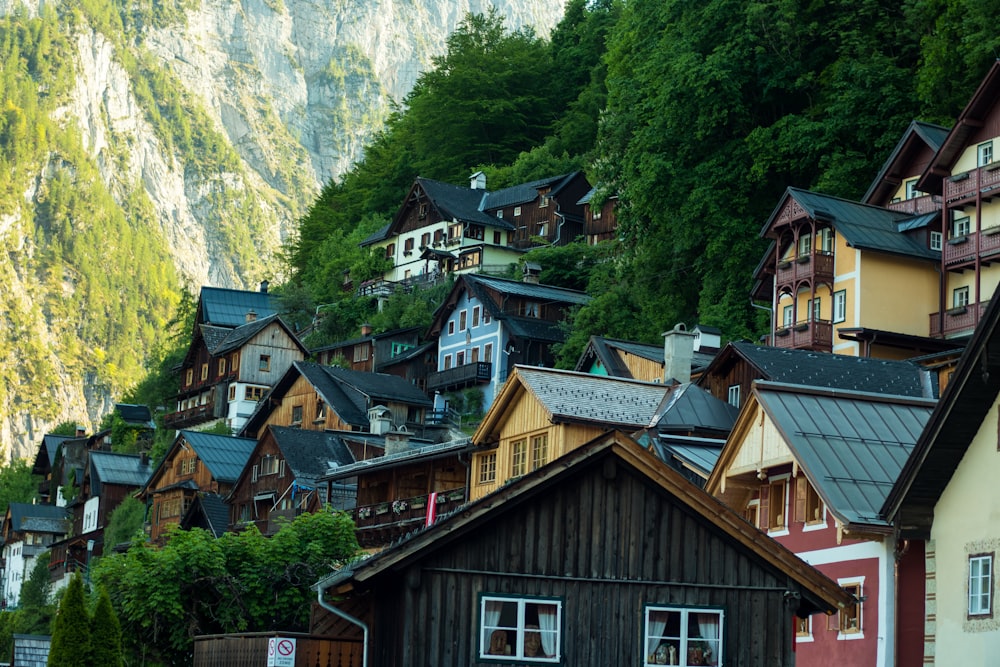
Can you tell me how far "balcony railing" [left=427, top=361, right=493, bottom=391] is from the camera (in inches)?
3396

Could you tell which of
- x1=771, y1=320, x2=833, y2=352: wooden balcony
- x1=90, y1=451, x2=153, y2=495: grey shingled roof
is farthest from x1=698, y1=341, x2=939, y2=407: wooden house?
x1=90, y1=451, x2=153, y2=495: grey shingled roof

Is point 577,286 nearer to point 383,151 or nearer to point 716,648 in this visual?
point 383,151

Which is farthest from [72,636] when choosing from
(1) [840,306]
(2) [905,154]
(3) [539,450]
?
(2) [905,154]

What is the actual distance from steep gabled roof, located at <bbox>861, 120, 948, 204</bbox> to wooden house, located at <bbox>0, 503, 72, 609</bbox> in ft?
205

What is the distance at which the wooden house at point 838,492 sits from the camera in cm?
3177

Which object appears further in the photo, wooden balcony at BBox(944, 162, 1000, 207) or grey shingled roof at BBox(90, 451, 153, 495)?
grey shingled roof at BBox(90, 451, 153, 495)

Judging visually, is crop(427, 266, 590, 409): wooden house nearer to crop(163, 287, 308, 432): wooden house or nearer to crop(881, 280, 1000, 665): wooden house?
crop(163, 287, 308, 432): wooden house

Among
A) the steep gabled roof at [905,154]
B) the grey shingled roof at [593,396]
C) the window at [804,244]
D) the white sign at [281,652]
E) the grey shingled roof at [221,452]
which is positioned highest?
the steep gabled roof at [905,154]

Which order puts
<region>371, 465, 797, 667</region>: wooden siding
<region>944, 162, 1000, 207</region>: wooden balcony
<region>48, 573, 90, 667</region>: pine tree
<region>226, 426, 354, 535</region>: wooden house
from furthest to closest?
<region>226, 426, 354, 535</region>: wooden house → <region>944, 162, 1000, 207</region>: wooden balcony → <region>48, 573, 90, 667</region>: pine tree → <region>371, 465, 797, 667</region>: wooden siding

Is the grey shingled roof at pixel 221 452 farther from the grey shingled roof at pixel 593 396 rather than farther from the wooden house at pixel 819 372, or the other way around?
the wooden house at pixel 819 372

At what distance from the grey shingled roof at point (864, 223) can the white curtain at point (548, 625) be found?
34.2 m

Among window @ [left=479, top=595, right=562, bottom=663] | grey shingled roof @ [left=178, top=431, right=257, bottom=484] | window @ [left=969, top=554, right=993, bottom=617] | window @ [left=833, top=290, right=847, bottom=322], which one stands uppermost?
window @ [left=833, top=290, right=847, bottom=322]

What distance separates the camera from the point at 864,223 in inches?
2355

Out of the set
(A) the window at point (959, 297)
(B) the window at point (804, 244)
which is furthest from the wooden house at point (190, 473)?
(A) the window at point (959, 297)
